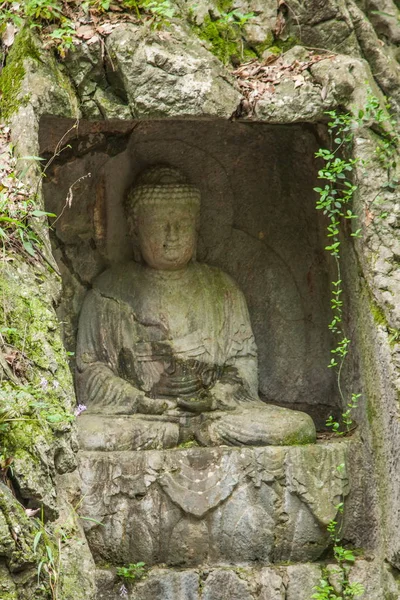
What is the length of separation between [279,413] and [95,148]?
6.61 ft

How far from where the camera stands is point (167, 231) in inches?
302

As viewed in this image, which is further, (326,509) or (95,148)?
(95,148)

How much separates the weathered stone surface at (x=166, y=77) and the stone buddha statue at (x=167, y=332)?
99cm

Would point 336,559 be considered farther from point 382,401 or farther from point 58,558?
point 58,558

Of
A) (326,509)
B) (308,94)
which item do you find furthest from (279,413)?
(308,94)

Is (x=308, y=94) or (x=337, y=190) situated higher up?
(x=308, y=94)

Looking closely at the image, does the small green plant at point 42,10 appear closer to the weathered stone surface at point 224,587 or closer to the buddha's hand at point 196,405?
the buddha's hand at point 196,405

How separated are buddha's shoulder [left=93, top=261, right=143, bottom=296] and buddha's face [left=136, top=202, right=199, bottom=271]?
161mm

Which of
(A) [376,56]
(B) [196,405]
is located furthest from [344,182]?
(B) [196,405]

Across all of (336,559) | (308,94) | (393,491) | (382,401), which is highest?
(308,94)

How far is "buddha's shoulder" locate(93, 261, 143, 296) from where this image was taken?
7730mm

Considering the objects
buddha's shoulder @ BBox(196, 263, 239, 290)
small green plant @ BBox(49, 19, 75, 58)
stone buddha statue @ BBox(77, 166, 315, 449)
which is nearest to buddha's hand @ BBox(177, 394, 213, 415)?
stone buddha statue @ BBox(77, 166, 315, 449)

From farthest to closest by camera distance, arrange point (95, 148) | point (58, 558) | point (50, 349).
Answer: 1. point (95, 148)
2. point (50, 349)
3. point (58, 558)

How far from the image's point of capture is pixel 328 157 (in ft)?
22.0
